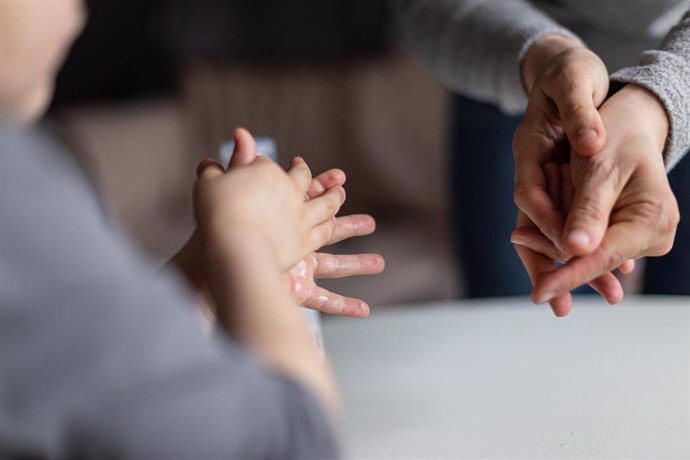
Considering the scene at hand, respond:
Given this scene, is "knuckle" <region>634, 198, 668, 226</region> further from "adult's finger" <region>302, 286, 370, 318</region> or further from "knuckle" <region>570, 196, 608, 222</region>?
"adult's finger" <region>302, 286, 370, 318</region>

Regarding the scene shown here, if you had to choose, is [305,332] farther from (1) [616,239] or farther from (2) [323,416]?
(1) [616,239]

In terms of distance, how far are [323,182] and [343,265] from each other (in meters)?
0.08

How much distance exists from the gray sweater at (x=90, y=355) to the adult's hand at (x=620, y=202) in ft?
0.82

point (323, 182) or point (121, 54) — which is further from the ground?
point (323, 182)

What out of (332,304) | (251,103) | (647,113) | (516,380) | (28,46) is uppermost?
(28,46)

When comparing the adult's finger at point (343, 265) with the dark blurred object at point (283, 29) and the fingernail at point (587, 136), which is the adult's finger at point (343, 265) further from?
the dark blurred object at point (283, 29)

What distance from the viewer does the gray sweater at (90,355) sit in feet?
1.11

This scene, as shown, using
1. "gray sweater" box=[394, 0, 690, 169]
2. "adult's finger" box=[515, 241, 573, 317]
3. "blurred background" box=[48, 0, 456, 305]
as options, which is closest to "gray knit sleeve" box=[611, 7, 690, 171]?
"gray sweater" box=[394, 0, 690, 169]

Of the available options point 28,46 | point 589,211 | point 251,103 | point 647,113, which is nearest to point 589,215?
point 589,211

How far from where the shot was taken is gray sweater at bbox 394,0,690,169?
0.73 metres

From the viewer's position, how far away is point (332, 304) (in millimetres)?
601

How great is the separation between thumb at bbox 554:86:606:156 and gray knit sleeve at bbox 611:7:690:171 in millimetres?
37

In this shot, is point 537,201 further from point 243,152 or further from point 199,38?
point 199,38

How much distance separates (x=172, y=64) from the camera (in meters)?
1.98
